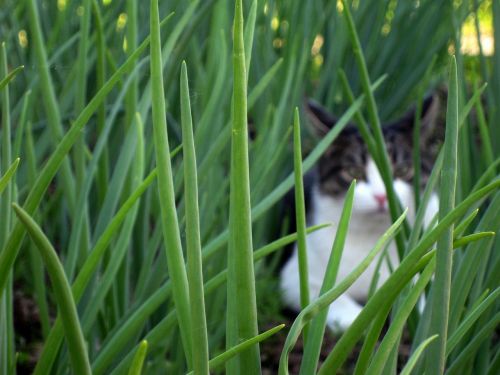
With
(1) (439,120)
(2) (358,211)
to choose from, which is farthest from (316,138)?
(1) (439,120)

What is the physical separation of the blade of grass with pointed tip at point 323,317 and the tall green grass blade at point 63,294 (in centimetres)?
18

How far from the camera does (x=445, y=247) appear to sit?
2.23ft

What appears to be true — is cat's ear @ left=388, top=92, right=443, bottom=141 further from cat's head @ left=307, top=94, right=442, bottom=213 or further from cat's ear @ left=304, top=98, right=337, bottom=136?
cat's ear @ left=304, top=98, right=337, bottom=136

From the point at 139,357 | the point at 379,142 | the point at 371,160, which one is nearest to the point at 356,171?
the point at 371,160

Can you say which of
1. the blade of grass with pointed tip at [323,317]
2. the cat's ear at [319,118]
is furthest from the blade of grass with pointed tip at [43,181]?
the cat's ear at [319,118]

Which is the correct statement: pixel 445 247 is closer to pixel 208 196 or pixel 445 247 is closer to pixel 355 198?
pixel 208 196

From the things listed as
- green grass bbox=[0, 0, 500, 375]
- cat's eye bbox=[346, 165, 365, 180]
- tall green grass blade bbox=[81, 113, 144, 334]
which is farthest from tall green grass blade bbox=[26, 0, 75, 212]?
cat's eye bbox=[346, 165, 365, 180]

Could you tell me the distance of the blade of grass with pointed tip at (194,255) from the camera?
0.63 meters

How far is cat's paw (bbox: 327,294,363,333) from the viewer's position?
6.62ft

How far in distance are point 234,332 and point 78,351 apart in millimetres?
129

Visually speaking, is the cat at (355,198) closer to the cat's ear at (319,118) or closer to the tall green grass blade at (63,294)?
the cat's ear at (319,118)

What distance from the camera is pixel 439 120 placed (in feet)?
8.54

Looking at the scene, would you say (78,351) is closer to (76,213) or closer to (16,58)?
(76,213)

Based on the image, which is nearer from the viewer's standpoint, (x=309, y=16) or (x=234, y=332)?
(x=234, y=332)
